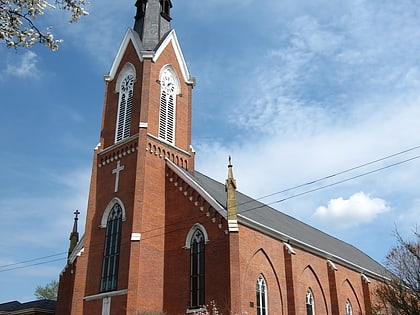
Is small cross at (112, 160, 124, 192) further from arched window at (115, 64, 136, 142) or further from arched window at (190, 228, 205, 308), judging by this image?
arched window at (190, 228, 205, 308)

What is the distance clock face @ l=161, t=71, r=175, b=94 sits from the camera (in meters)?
30.0

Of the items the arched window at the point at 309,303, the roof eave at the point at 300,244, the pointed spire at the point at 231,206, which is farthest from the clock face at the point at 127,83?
the arched window at the point at 309,303

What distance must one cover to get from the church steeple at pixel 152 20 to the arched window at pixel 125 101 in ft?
7.13

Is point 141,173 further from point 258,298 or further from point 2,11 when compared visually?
point 2,11

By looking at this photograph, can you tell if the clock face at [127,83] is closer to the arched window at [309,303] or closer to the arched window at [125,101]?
the arched window at [125,101]

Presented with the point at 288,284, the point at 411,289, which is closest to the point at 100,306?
the point at 288,284

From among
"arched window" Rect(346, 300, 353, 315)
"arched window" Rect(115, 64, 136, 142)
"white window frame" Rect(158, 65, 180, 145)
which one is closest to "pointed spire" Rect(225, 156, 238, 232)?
"white window frame" Rect(158, 65, 180, 145)

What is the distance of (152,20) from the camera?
32.6 m

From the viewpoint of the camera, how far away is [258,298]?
2423cm

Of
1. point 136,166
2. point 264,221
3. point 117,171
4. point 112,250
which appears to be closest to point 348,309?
point 264,221

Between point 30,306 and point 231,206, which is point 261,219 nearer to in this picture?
point 231,206

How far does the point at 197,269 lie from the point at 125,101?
11.9 meters

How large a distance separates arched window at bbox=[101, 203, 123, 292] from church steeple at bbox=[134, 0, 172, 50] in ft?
37.4

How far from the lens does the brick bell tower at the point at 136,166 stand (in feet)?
78.7
